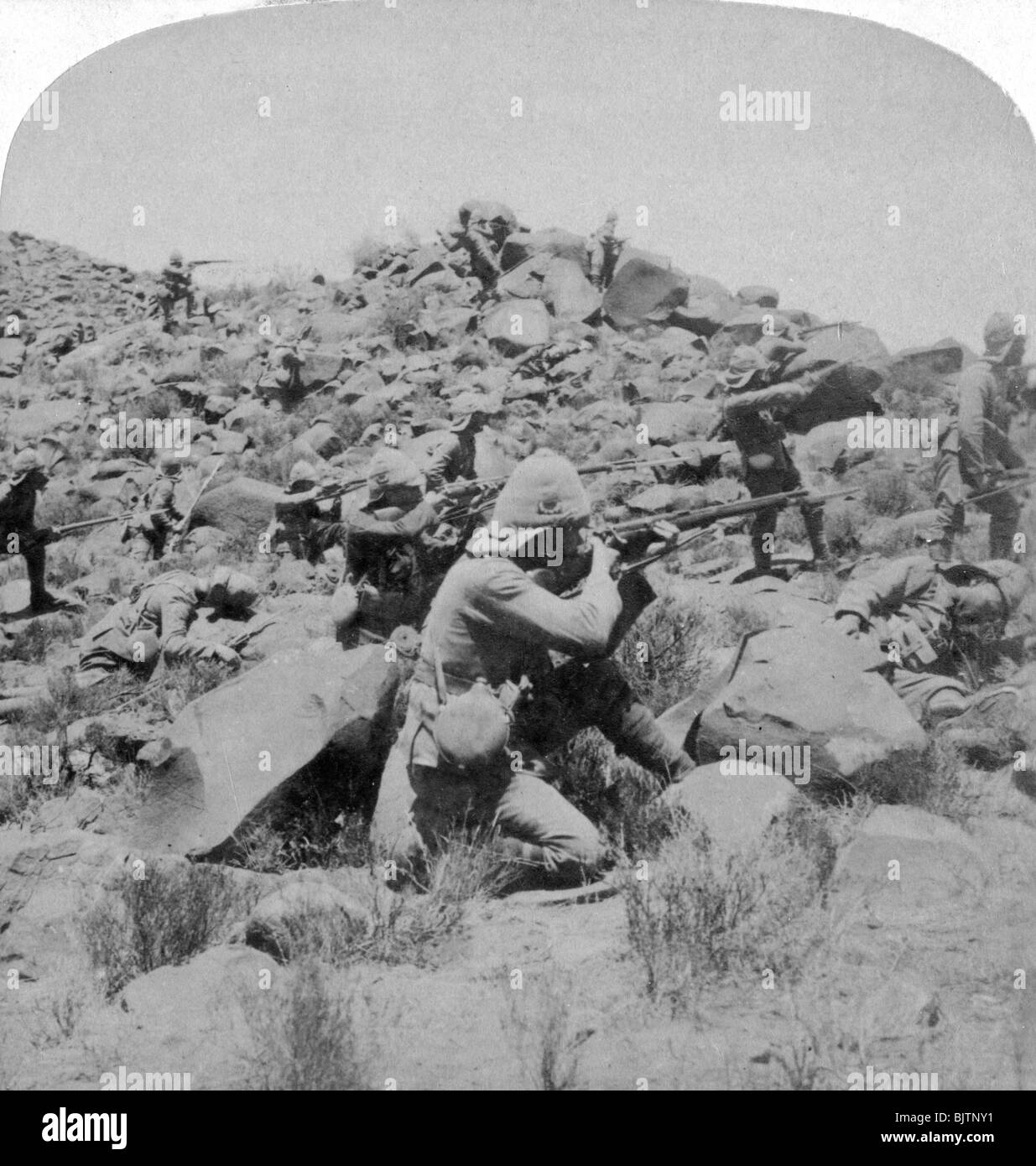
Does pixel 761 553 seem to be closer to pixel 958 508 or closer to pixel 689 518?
pixel 689 518

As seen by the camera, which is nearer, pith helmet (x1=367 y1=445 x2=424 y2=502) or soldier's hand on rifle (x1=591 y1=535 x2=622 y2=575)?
soldier's hand on rifle (x1=591 y1=535 x2=622 y2=575)

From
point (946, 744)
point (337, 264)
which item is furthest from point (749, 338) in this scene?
point (946, 744)

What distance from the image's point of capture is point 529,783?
530cm

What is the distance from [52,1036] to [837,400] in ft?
16.8

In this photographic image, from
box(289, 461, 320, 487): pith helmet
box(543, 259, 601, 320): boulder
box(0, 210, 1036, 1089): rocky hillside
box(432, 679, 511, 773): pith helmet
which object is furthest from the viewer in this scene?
box(543, 259, 601, 320): boulder

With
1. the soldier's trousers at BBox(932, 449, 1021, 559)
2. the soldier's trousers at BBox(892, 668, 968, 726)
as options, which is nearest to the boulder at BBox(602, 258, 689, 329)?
the soldier's trousers at BBox(932, 449, 1021, 559)

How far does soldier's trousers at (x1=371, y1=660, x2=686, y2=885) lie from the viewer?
521cm

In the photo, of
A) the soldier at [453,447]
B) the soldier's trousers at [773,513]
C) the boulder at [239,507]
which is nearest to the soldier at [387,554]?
the soldier at [453,447]

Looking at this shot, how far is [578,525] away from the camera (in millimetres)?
5500

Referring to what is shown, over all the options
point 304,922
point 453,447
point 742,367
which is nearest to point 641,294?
point 742,367

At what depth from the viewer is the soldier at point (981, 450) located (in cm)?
635
